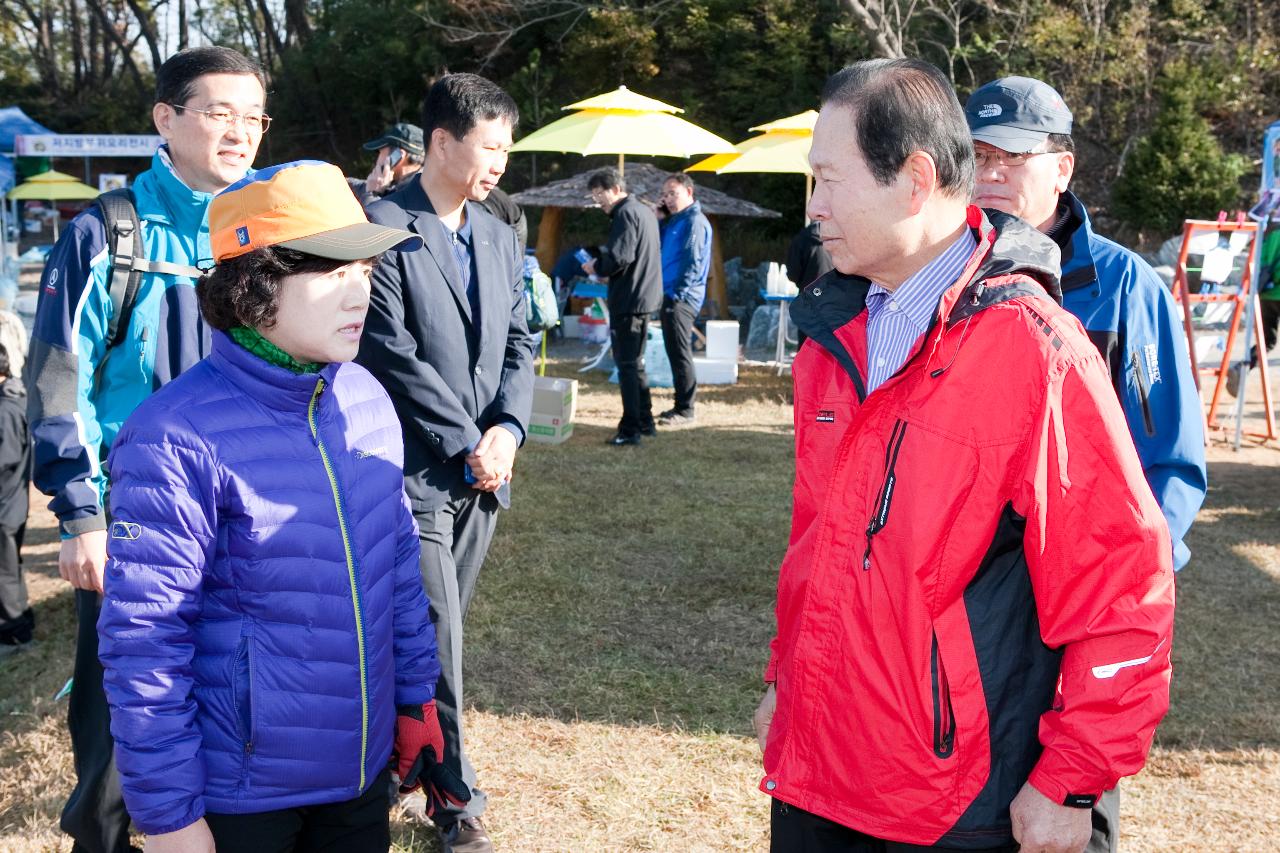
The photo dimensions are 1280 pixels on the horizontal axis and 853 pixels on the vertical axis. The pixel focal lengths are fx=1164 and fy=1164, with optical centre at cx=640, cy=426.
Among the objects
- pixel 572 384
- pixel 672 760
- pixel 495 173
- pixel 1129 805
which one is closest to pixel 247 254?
pixel 495 173

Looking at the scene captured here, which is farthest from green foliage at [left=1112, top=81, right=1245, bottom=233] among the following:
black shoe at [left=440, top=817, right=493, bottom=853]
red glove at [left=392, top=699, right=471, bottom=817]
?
red glove at [left=392, top=699, right=471, bottom=817]

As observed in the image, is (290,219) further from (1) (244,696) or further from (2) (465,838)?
(2) (465,838)

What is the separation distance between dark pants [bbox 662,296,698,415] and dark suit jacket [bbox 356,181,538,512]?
21.2 ft

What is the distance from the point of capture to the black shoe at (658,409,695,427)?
32.1 feet

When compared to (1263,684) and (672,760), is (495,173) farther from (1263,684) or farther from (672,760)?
(1263,684)

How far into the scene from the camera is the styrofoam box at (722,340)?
11.8 metres

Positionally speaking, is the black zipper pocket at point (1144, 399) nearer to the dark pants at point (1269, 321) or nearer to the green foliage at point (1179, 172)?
the dark pants at point (1269, 321)

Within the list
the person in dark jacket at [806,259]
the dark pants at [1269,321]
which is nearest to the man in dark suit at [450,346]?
the person in dark jacket at [806,259]

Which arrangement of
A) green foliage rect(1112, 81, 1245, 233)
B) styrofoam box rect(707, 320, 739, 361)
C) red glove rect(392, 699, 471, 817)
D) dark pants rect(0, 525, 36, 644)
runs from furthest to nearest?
green foliage rect(1112, 81, 1245, 233) → styrofoam box rect(707, 320, 739, 361) → dark pants rect(0, 525, 36, 644) → red glove rect(392, 699, 471, 817)

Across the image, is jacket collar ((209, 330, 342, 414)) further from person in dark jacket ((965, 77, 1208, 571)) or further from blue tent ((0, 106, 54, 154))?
blue tent ((0, 106, 54, 154))

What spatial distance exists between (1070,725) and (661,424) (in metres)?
8.19

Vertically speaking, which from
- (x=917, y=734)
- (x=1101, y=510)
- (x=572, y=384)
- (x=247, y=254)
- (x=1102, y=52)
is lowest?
(x=572, y=384)

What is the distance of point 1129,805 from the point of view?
3.66 m

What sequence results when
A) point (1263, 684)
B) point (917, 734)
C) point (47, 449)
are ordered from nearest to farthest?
point (917, 734) < point (47, 449) < point (1263, 684)
